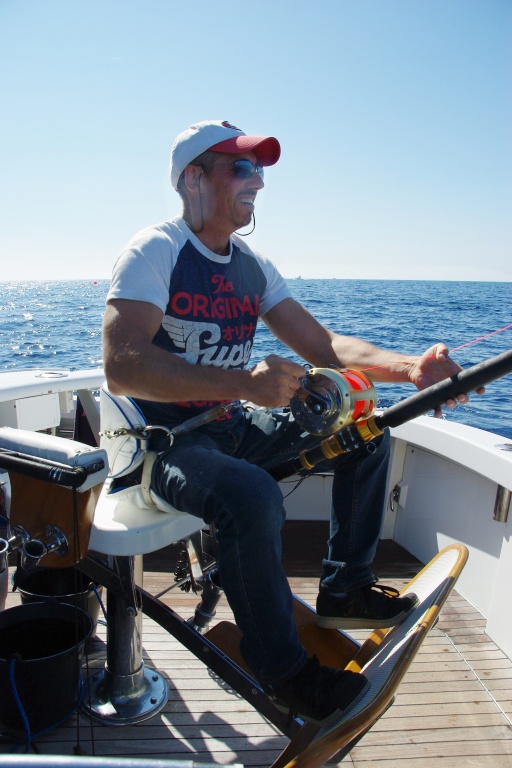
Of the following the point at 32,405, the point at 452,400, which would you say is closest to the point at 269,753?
the point at 452,400

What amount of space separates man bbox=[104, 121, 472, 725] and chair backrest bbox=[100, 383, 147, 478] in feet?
0.21

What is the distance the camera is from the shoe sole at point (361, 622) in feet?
6.01

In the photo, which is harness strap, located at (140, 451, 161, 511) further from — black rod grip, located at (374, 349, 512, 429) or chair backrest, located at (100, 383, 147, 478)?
black rod grip, located at (374, 349, 512, 429)

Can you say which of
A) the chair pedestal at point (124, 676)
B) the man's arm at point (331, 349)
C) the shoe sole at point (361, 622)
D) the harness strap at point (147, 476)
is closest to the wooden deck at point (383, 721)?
the chair pedestal at point (124, 676)

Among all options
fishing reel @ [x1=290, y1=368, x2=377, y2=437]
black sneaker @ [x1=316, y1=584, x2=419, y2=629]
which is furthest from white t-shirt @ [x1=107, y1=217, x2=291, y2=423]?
black sneaker @ [x1=316, y1=584, x2=419, y2=629]

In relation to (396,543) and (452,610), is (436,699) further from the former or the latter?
(396,543)

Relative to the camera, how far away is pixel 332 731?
1371mm

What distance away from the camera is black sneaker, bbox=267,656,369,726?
146 cm

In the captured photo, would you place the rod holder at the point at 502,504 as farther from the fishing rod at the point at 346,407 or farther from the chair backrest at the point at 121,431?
the chair backrest at the point at 121,431

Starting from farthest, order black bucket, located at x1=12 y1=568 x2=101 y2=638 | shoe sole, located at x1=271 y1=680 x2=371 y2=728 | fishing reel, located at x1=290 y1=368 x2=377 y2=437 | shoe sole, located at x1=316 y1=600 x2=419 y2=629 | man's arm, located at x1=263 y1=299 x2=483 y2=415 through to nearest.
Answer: black bucket, located at x1=12 y1=568 x2=101 y2=638
man's arm, located at x1=263 y1=299 x2=483 y2=415
shoe sole, located at x1=316 y1=600 x2=419 y2=629
fishing reel, located at x1=290 y1=368 x2=377 y2=437
shoe sole, located at x1=271 y1=680 x2=371 y2=728

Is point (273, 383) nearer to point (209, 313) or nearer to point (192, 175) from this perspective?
point (209, 313)

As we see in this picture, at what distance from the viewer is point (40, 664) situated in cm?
170

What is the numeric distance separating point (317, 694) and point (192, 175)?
1.61 m

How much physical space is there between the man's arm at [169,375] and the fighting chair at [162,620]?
14 cm
